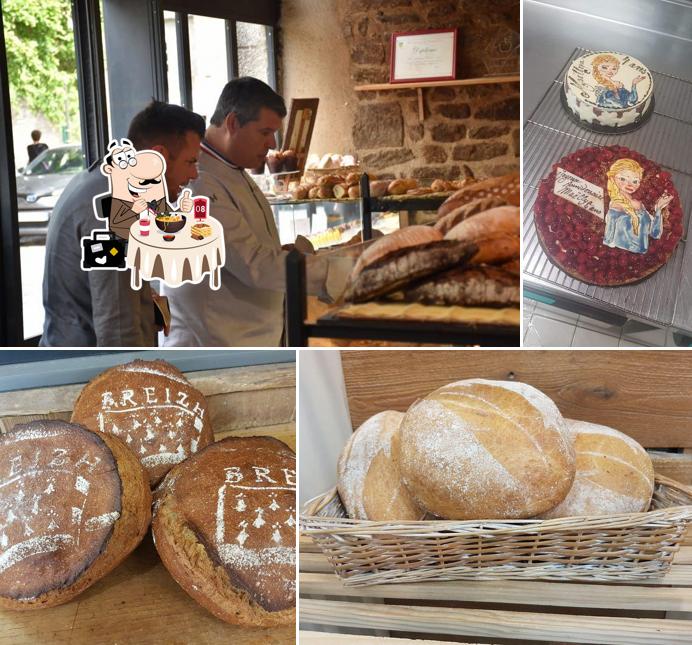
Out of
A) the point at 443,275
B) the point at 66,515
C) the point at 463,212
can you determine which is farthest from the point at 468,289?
the point at 66,515

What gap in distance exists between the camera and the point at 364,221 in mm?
1953

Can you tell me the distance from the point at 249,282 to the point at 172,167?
33cm

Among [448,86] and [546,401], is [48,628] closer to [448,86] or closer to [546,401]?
[546,401]

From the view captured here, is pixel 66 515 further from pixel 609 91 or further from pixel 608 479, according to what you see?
pixel 609 91

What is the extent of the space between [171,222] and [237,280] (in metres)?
0.21

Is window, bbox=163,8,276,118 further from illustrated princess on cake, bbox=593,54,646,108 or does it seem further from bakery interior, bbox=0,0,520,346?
illustrated princess on cake, bbox=593,54,646,108

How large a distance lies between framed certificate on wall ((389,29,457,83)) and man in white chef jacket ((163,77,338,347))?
0.28 metres

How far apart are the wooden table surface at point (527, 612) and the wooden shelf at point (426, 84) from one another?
105 centimetres

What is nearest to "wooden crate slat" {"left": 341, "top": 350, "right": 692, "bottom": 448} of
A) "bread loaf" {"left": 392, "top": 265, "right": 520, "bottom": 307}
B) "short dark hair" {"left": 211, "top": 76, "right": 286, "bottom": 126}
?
"bread loaf" {"left": 392, "top": 265, "right": 520, "bottom": 307}

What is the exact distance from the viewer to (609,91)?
6.42 ft

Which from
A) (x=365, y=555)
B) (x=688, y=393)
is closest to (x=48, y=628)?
(x=365, y=555)

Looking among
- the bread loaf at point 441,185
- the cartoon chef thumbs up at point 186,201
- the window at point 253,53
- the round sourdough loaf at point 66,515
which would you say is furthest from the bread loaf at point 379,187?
the round sourdough loaf at point 66,515

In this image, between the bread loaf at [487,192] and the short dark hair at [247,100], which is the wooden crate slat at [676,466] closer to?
the bread loaf at [487,192]

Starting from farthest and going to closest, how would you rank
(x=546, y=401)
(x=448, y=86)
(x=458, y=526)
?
(x=448, y=86) → (x=546, y=401) → (x=458, y=526)
